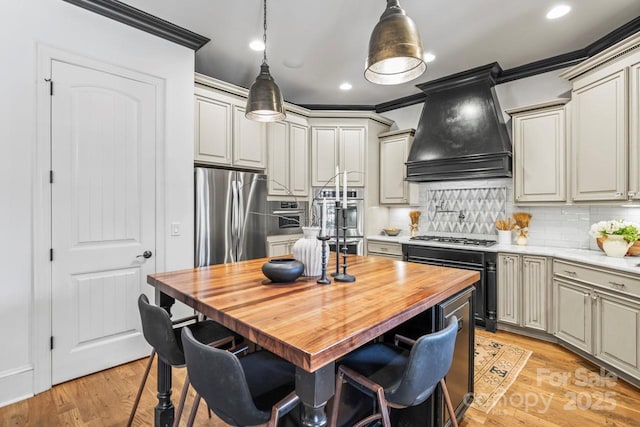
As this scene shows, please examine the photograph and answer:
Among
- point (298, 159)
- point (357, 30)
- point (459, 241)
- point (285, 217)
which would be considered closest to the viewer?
point (357, 30)

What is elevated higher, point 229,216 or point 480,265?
point 229,216

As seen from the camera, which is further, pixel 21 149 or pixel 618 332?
pixel 618 332

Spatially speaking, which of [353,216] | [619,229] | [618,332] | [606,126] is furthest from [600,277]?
[353,216]

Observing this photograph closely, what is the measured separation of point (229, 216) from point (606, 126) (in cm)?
343

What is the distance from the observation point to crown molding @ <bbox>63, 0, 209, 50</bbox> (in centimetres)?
241

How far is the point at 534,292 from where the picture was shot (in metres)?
3.10

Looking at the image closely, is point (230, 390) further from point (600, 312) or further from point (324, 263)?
point (600, 312)

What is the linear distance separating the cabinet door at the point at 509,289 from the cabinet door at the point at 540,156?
69 centimetres

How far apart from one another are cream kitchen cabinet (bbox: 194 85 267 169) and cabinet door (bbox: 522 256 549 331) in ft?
9.82

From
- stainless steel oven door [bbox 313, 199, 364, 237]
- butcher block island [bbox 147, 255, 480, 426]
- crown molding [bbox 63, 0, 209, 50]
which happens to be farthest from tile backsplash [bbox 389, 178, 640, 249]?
crown molding [bbox 63, 0, 209, 50]

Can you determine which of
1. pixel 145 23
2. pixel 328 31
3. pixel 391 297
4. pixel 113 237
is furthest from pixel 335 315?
pixel 145 23

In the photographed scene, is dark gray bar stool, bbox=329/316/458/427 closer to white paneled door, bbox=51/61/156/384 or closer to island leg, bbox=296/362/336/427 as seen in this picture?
island leg, bbox=296/362/336/427

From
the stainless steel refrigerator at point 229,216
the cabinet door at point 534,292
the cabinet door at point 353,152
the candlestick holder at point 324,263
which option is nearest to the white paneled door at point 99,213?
the stainless steel refrigerator at point 229,216

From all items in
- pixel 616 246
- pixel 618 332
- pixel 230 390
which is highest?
pixel 616 246
